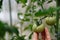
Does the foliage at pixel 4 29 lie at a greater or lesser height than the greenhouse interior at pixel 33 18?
greater

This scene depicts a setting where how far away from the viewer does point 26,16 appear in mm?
746

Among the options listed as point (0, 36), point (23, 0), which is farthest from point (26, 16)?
point (0, 36)

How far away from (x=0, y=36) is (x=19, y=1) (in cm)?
67

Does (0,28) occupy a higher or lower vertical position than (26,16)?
higher

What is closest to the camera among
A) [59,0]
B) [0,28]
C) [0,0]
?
[0,28]

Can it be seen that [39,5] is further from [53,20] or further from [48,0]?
[53,20]

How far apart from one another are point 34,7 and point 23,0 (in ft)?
0.35

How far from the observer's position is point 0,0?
0.74 meters

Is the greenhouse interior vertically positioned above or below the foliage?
below

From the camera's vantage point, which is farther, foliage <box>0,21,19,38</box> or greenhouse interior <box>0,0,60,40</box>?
greenhouse interior <box>0,0,60,40</box>

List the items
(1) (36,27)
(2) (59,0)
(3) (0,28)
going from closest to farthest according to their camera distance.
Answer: (3) (0,28), (2) (59,0), (1) (36,27)

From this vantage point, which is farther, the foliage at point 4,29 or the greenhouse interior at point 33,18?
the greenhouse interior at point 33,18

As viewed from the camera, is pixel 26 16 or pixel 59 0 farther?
pixel 26 16

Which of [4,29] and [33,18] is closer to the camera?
[4,29]
